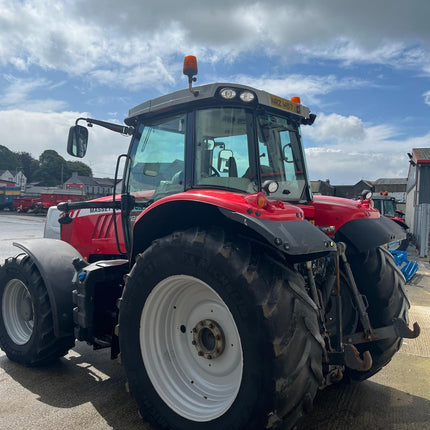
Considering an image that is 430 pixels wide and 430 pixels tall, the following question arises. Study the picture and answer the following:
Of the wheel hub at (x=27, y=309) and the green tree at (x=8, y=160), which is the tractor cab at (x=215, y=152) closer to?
the wheel hub at (x=27, y=309)

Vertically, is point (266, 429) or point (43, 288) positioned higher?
point (43, 288)

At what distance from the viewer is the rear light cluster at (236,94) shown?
2889mm

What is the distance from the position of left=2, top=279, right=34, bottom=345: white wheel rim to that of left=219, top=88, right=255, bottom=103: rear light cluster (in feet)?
8.98

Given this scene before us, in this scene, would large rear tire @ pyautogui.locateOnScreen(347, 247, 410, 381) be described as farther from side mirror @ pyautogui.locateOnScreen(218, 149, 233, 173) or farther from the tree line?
the tree line

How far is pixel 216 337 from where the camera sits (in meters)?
2.61

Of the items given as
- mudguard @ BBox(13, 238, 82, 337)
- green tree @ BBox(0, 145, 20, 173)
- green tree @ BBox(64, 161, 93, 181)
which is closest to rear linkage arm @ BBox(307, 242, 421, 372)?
mudguard @ BBox(13, 238, 82, 337)

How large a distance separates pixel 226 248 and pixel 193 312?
2.52ft

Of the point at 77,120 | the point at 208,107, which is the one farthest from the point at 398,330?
the point at 77,120

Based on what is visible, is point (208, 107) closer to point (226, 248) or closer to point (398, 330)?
point (226, 248)

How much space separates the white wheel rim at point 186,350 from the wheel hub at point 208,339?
3 cm

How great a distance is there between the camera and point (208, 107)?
9.97 ft

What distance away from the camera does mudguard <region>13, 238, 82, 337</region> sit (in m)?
3.52

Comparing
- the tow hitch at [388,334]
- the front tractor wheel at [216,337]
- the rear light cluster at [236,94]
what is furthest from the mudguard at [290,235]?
the rear light cluster at [236,94]

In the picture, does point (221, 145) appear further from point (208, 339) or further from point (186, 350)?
point (186, 350)
